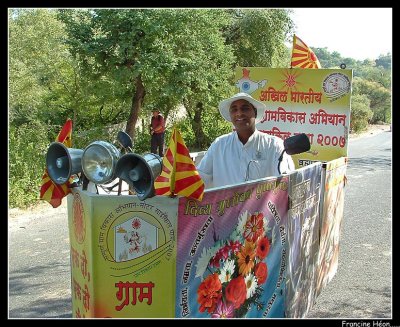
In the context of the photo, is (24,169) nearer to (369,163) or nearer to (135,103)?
(135,103)

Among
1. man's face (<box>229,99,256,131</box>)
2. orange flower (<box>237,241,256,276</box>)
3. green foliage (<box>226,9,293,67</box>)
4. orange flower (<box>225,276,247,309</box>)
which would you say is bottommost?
orange flower (<box>225,276,247,309</box>)

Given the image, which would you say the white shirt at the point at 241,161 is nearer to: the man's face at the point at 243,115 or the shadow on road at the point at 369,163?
the man's face at the point at 243,115

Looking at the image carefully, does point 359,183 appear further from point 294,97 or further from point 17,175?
point 17,175

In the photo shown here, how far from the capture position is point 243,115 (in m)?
3.89

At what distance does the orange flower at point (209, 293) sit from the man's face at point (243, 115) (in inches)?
53.9

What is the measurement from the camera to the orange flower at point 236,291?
3029 millimetres

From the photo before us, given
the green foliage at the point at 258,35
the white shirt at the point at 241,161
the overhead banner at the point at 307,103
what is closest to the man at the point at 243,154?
the white shirt at the point at 241,161

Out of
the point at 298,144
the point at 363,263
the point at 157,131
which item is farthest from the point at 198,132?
the point at 298,144

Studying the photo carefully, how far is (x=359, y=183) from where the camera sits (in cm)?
1237

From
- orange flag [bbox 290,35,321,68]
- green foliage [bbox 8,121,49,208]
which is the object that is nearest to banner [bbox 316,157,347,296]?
orange flag [bbox 290,35,321,68]

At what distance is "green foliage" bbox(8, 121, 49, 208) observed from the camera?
8625 mm

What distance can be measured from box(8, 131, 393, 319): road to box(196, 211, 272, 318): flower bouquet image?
4.79ft

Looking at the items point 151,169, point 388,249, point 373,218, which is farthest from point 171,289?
point 373,218

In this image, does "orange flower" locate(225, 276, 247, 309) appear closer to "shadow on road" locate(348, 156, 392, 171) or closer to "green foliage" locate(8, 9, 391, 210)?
"green foliage" locate(8, 9, 391, 210)
